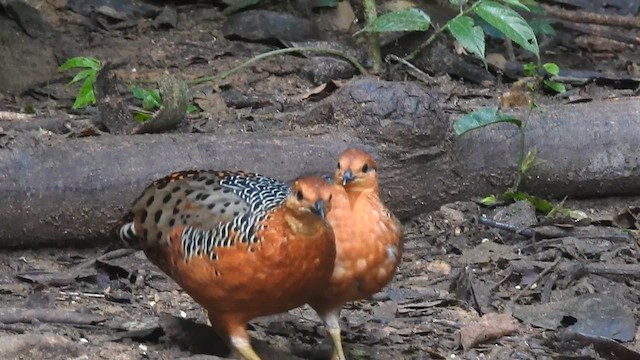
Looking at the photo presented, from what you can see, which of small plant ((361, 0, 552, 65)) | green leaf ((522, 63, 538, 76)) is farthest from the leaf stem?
small plant ((361, 0, 552, 65))

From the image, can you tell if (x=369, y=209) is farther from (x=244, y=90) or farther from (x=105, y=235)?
(x=244, y=90)

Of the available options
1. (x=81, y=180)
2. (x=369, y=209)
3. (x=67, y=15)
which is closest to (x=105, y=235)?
(x=81, y=180)

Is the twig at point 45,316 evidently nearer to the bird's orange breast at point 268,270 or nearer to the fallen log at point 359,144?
the bird's orange breast at point 268,270

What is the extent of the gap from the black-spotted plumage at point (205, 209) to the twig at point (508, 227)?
1.80 meters

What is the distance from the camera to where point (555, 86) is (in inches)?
292

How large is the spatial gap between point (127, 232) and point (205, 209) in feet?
1.56

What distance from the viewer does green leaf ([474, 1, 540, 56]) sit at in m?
5.97

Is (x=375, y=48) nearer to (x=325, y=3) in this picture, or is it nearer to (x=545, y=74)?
(x=325, y=3)

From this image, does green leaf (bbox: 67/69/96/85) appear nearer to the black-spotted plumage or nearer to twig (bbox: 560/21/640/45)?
the black-spotted plumage

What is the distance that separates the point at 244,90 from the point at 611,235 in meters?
2.54

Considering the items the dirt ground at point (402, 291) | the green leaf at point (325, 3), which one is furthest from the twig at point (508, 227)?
the green leaf at point (325, 3)

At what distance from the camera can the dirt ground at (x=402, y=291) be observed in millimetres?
4527

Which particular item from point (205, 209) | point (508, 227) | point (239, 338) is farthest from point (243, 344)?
point (508, 227)

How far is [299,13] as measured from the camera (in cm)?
841
